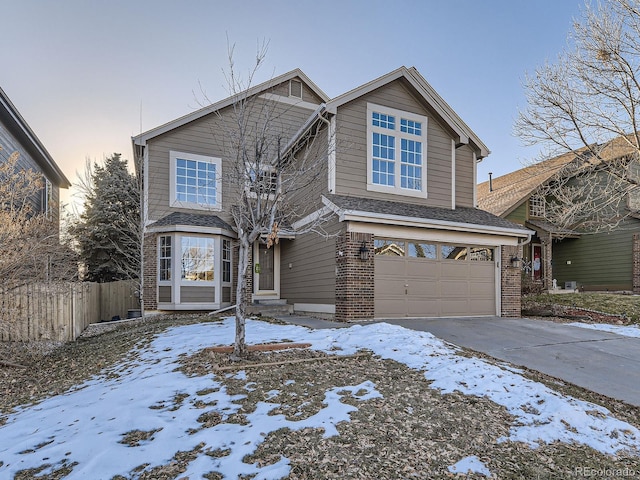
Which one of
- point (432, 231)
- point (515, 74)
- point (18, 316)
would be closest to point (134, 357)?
point (18, 316)

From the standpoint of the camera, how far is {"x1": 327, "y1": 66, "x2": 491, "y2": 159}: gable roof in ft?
34.3

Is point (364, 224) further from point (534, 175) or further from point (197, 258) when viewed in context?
point (534, 175)

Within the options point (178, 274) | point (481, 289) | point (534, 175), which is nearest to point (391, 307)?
point (481, 289)

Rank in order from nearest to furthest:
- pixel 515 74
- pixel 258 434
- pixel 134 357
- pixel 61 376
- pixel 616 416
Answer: pixel 258 434 < pixel 616 416 < pixel 61 376 < pixel 134 357 < pixel 515 74

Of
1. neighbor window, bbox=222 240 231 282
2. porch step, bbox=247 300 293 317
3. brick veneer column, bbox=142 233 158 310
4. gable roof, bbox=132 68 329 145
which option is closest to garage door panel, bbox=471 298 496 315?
porch step, bbox=247 300 293 317

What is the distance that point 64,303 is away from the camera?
9.74m

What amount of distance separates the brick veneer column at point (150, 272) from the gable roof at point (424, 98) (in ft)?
24.0

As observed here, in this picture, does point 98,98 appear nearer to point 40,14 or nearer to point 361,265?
point 40,14

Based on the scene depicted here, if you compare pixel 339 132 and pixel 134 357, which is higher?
pixel 339 132

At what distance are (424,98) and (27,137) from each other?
48.7 ft

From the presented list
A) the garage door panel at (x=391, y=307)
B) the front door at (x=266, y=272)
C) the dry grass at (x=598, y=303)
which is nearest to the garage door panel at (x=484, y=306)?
the garage door panel at (x=391, y=307)

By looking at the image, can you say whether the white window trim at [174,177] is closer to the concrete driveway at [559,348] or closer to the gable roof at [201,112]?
the gable roof at [201,112]

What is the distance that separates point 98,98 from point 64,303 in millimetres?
7814

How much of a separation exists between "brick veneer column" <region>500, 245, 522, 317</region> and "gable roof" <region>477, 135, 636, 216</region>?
13.1 ft
